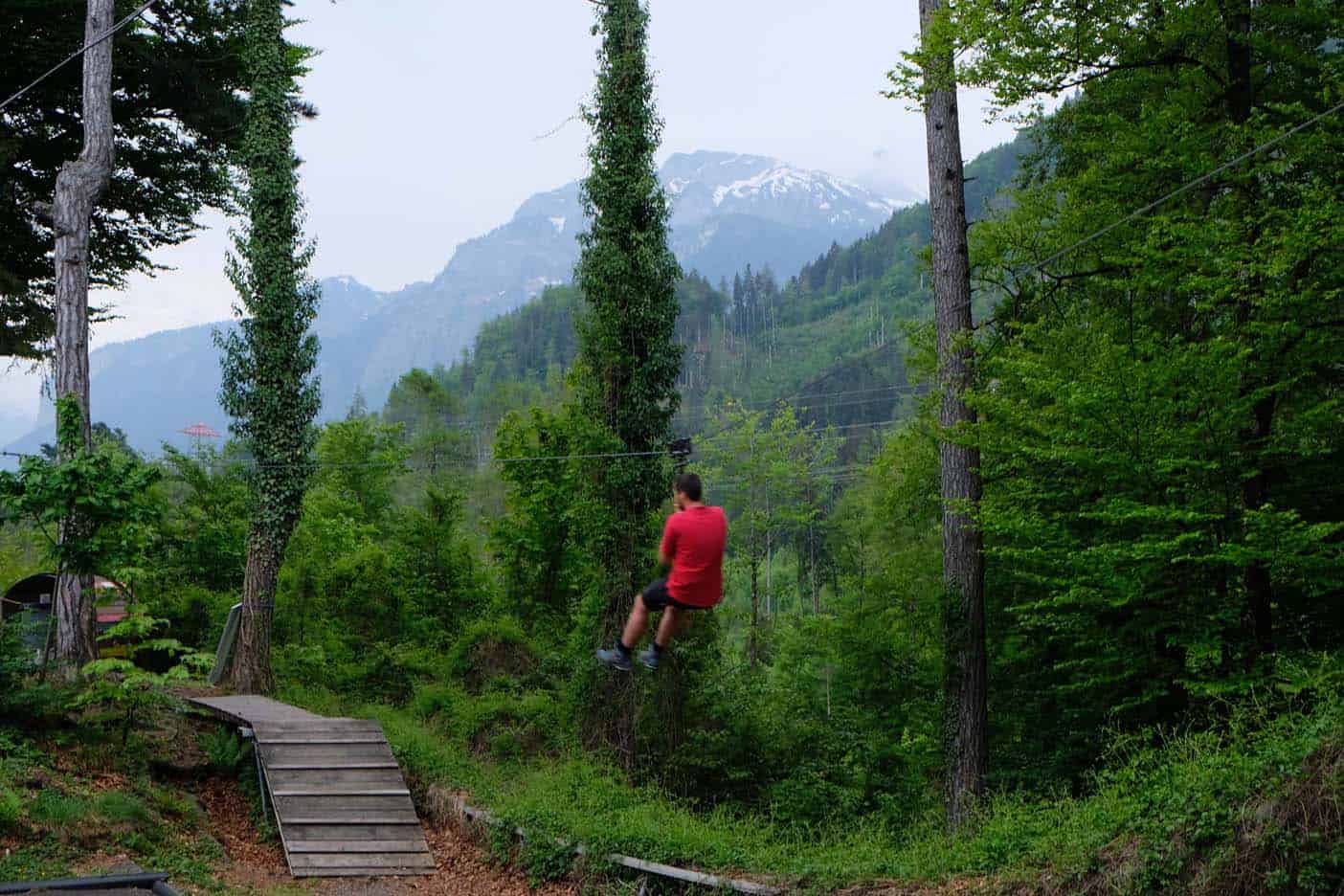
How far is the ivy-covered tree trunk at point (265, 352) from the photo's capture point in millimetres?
16047

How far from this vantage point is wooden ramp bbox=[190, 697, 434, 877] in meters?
10.3

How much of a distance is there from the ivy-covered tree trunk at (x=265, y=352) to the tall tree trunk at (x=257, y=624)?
17mm

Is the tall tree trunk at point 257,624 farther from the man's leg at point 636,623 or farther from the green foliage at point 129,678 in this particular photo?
the man's leg at point 636,623

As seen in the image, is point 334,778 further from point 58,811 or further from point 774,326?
point 774,326

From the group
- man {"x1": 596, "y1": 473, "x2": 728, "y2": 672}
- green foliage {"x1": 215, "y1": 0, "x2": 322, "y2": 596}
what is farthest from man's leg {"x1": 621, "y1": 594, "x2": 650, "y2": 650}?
green foliage {"x1": 215, "y1": 0, "x2": 322, "y2": 596}

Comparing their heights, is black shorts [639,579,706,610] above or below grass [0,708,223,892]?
above

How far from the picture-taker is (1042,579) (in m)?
10.0

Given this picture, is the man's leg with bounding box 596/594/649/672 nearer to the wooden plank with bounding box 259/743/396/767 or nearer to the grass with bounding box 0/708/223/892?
the grass with bounding box 0/708/223/892

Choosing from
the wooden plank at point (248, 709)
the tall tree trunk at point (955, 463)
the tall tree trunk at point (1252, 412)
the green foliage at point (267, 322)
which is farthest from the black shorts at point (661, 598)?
the green foliage at point (267, 322)

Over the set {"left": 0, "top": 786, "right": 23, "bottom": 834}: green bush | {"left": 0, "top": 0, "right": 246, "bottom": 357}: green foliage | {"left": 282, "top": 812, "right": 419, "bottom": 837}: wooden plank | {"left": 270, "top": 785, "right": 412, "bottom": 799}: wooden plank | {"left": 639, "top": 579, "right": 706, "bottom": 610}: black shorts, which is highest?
{"left": 0, "top": 0, "right": 246, "bottom": 357}: green foliage

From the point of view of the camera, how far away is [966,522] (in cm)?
1116

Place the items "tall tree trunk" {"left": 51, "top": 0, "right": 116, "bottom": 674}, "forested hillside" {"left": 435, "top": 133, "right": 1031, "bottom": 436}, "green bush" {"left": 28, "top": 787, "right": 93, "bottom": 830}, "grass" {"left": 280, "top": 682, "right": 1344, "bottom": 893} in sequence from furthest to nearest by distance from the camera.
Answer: "forested hillside" {"left": 435, "top": 133, "right": 1031, "bottom": 436} < "tall tree trunk" {"left": 51, "top": 0, "right": 116, "bottom": 674} < "green bush" {"left": 28, "top": 787, "right": 93, "bottom": 830} < "grass" {"left": 280, "top": 682, "right": 1344, "bottom": 893}

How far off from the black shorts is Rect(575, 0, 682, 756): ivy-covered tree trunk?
8675 mm

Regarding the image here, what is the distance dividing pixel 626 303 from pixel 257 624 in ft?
28.0
